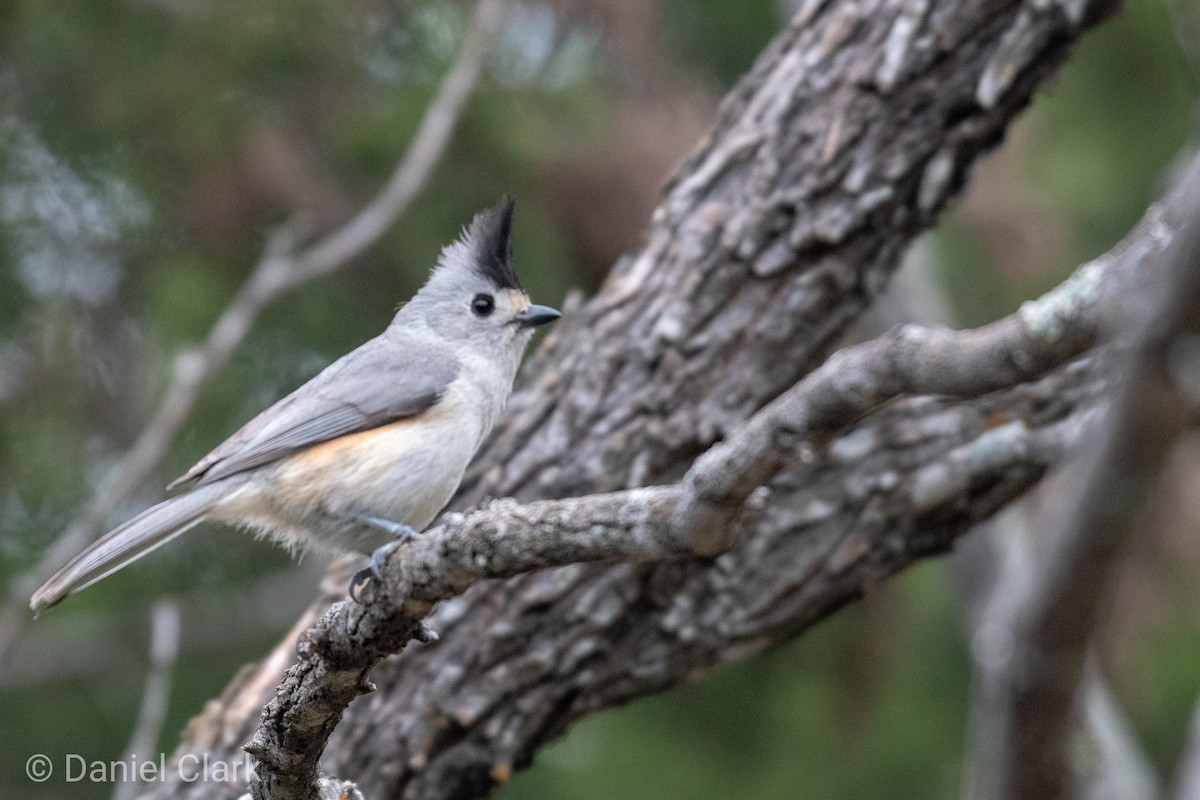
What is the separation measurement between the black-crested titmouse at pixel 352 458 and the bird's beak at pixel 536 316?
0.01 meters

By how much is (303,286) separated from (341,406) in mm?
1897

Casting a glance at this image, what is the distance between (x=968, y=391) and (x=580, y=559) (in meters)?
0.72

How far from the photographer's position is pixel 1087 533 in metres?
1.45

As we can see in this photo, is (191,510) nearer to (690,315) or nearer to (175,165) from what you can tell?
(690,315)

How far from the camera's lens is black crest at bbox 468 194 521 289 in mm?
3670

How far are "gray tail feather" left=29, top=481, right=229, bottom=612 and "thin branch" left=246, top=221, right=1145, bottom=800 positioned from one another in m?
0.59

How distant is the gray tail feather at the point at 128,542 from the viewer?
2.85 metres

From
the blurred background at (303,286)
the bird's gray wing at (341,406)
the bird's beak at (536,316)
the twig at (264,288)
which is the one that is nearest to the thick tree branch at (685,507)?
the bird's gray wing at (341,406)

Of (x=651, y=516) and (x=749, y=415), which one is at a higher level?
(x=749, y=415)

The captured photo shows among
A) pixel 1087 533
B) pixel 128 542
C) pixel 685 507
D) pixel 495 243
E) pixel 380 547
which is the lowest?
pixel 1087 533

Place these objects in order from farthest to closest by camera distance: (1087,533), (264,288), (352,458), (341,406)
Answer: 1. (264,288)
2. (341,406)
3. (352,458)
4. (1087,533)

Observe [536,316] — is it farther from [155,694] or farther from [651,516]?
[651,516]

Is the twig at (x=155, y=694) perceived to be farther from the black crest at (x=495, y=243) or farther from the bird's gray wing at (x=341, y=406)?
the black crest at (x=495, y=243)

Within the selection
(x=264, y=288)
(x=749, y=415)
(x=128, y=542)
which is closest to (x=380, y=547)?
(x=128, y=542)
